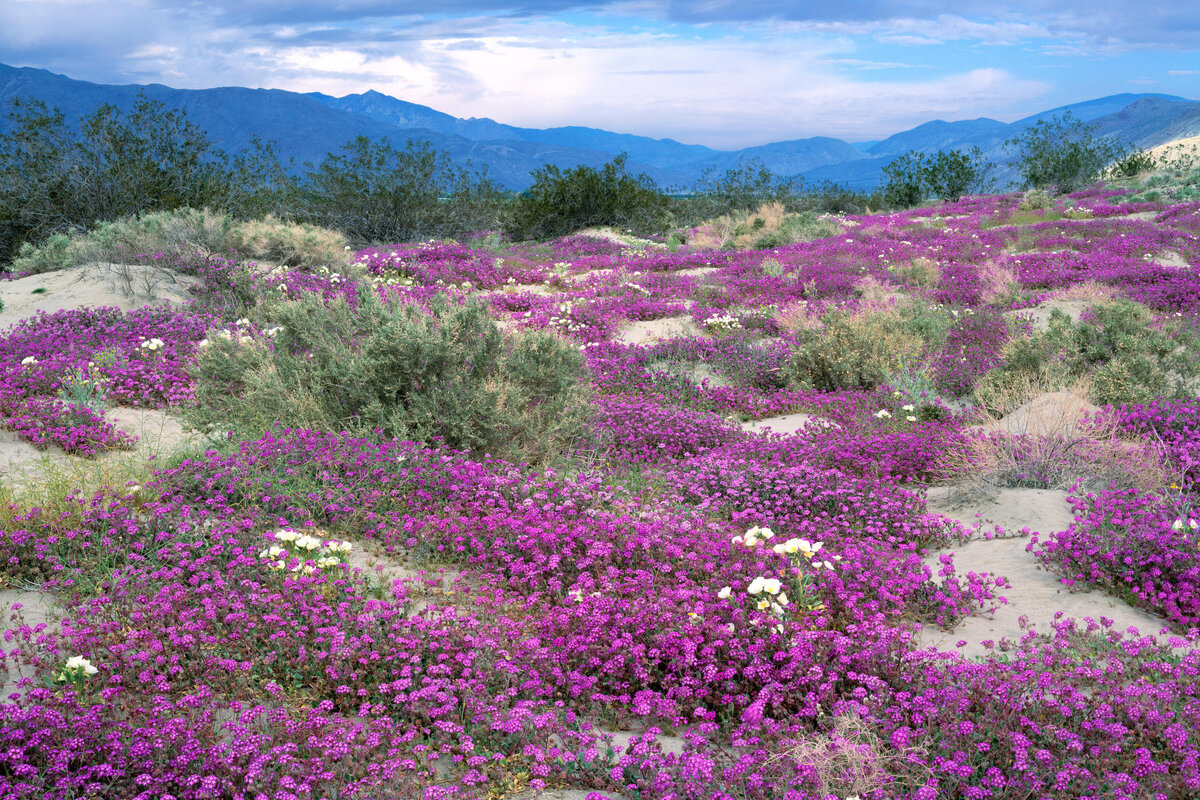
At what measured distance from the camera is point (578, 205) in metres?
33.0

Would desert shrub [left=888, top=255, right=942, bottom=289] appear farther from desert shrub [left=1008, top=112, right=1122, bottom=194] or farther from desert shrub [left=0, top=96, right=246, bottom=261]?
desert shrub [left=1008, top=112, right=1122, bottom=194]

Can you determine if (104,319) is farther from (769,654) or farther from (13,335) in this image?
(769,654)

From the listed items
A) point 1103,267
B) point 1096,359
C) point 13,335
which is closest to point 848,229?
point 1103,267

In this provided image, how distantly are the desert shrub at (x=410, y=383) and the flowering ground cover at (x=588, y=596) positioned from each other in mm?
70

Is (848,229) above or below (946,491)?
above

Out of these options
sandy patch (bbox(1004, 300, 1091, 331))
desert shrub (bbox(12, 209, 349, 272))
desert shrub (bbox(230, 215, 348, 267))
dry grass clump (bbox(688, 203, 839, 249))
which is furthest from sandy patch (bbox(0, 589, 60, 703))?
dry grass clump (bbox(688, 203, 839, 249))

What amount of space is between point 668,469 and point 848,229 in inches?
919

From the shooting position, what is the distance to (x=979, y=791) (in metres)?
2.74

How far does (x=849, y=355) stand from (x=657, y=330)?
428cm

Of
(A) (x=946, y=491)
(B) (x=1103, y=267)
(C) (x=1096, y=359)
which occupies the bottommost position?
(A) (x=946, y=491)

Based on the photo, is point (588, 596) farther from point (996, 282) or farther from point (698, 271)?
point (698, 271)

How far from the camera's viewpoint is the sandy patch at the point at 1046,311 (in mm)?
12859

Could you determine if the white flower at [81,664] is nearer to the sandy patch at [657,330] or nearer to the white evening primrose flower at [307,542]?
the white evening primrose flower at [307,542]

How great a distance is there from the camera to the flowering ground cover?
9.66 ft
